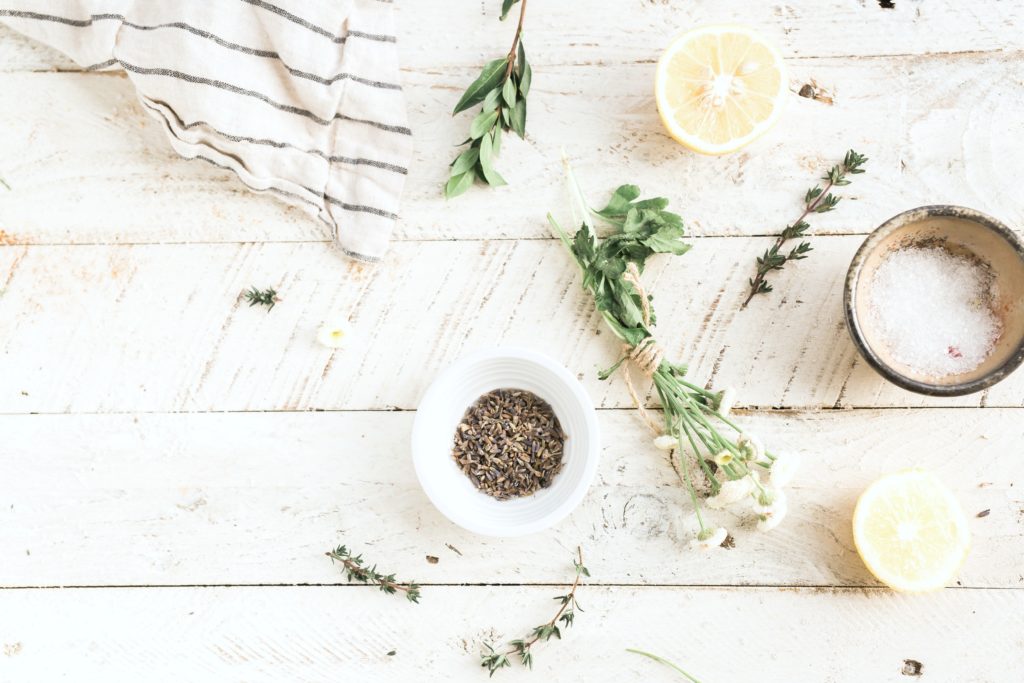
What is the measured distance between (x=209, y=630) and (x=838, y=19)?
142 centimetres

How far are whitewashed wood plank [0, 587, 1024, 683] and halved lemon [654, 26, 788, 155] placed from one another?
72cm

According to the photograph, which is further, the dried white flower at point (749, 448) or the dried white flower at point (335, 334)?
the dried white flower at point (335, 334)

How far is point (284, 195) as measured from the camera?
1.21 meters

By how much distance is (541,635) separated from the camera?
120 centimetres

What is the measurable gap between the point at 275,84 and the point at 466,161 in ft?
1.08

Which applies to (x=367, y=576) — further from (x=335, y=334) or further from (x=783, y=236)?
(x=783, y=236)

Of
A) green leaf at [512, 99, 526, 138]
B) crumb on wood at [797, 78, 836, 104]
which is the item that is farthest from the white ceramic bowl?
crumb on wood at [797, 78, 836, 104]

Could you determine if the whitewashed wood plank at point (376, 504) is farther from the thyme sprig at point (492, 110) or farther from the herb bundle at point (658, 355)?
the thyme sprig at point (492, 110)

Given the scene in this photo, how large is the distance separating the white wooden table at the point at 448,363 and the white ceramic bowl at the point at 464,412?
0.26 ft

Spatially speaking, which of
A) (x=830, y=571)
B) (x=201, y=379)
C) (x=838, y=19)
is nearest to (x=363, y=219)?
(x=201, y=379)

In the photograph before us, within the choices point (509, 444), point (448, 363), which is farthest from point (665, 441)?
point (448, 363)

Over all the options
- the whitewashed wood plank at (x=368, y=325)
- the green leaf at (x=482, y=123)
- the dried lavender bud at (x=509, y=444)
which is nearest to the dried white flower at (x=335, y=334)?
the whitewashed wood plank at (x=368, y=325)

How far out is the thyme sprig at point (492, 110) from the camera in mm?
1146

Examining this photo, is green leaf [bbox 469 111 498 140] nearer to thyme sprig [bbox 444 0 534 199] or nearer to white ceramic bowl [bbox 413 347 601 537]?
thyme sprig [bbox 444 0 534 199]
